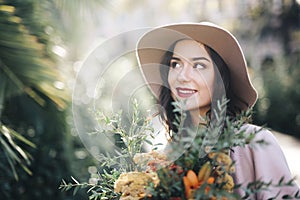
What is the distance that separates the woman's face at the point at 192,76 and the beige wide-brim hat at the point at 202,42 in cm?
4

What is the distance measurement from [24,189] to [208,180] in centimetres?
324

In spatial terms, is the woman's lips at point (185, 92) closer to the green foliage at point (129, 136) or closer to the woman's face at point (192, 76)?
the woman's face at point (192, 76)

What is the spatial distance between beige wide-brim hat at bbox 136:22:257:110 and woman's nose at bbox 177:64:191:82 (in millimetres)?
124

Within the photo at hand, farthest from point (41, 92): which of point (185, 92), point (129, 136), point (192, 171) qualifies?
point (192, 171)

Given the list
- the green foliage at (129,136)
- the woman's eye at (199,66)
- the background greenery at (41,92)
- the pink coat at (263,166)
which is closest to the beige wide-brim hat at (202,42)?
the woman's eye at (199,66)

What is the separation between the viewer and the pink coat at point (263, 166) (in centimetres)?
203

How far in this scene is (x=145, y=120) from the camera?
188 cm

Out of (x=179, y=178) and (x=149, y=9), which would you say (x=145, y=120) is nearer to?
(x=179, y=178)

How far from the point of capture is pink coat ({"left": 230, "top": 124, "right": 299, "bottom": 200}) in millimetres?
2025

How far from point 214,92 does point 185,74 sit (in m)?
0.14

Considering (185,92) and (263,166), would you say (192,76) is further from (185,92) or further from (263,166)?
(263,166)

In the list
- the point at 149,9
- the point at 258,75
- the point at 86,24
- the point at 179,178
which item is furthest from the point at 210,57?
the point at 149,9

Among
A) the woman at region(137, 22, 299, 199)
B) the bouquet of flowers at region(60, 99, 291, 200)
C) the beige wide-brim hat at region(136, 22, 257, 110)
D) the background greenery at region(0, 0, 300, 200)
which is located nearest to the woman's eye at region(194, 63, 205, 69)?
the woman at region(137, 22, 299, 199)

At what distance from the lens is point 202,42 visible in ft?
7.36
